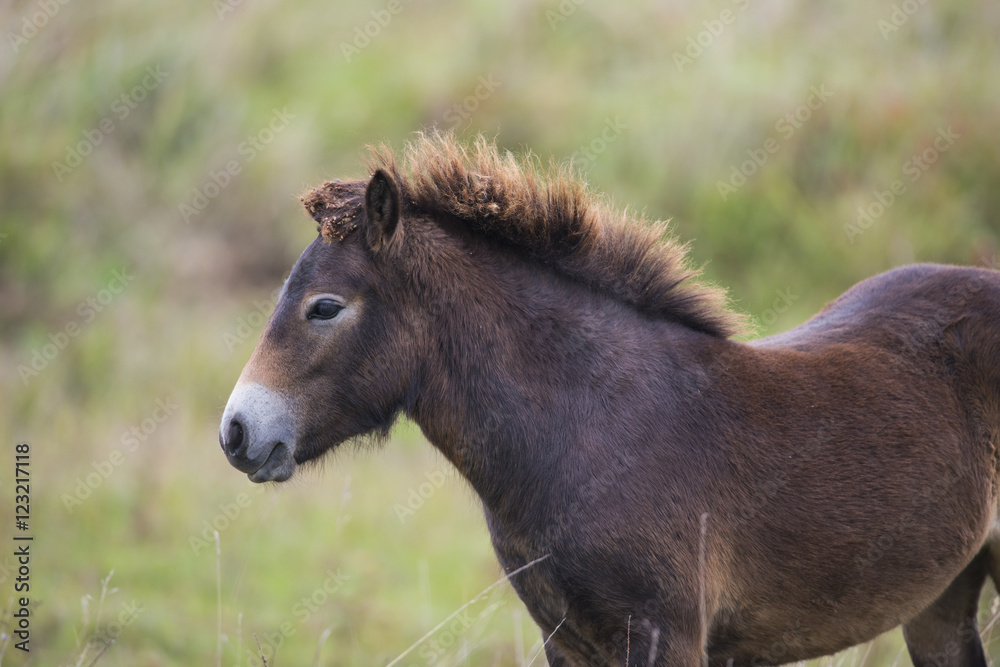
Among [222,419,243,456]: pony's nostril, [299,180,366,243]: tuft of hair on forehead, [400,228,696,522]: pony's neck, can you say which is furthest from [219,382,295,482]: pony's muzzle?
[299,180,366,243]: tuft of hair on forehead

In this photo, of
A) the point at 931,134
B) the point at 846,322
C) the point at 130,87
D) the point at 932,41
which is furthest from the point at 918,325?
the point at 130,87

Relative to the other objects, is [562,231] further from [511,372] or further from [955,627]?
[955,627]

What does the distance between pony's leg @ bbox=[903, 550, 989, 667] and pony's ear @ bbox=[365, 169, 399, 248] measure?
298 centimetres

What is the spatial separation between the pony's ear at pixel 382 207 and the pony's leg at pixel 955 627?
298cm

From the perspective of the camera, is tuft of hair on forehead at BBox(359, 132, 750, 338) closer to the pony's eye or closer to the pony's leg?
the pony's eye

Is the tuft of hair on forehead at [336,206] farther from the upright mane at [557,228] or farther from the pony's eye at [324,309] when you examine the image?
the pony's eye at [324,309]

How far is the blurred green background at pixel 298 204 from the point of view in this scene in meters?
6.95

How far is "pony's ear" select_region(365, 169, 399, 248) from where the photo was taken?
123 inches

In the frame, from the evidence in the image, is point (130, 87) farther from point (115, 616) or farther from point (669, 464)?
point (669, 464)

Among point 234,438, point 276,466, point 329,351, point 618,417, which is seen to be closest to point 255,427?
point 234,438

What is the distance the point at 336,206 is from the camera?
3.30m

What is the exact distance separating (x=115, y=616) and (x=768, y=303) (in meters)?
6.30

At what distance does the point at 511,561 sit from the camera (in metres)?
3.24

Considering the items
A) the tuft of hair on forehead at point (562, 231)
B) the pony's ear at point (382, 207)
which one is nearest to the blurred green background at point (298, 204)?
the tuft of hair on forehead at point (562, 231)
